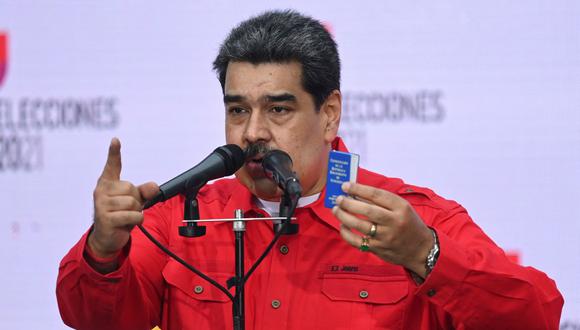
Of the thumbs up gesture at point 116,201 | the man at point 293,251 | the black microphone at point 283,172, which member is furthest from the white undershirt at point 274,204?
the thumbs up gesture at point 116,201

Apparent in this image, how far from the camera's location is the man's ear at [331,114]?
2.55m

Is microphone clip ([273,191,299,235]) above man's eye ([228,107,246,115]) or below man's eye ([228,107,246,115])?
below

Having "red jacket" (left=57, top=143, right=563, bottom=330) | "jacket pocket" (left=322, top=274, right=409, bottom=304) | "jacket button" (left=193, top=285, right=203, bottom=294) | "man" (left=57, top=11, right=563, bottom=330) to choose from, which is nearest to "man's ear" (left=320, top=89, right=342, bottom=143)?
"man" (left=57, top=11, right=563, bottom=330)

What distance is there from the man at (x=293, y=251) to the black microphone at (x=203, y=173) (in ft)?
0.11

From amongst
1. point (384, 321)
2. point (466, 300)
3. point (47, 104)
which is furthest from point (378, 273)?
point (47, 104)

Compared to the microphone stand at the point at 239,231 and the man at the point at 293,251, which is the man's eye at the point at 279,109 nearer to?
the man at the point at 293,251

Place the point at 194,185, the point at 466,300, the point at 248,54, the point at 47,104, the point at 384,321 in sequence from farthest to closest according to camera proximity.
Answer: the point at 47,104 → the point at 248,54 → the point at 384,321 → the point at 466,300 → the point at 194,185

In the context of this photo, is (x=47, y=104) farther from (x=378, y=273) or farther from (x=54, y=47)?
(x=378, y=273)

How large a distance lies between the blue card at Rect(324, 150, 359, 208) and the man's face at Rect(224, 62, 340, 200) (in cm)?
48

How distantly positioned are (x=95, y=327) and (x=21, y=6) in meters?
1.90

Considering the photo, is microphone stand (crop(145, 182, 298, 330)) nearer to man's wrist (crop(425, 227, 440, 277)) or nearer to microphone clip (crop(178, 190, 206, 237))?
microphone clip (crop(178, 190, 206, 237))

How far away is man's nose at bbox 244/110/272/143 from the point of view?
90.1 inches

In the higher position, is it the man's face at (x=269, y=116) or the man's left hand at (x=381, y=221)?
the man's face at (x=269, y=116)

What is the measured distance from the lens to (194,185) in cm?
192
